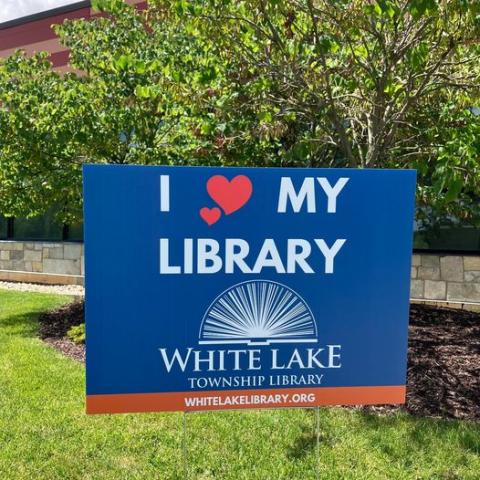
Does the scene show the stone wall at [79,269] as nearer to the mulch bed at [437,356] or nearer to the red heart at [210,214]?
the mulch bed at [437,356]

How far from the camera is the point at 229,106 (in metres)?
4.43

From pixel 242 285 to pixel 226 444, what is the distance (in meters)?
1.63

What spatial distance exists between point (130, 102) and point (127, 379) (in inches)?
155

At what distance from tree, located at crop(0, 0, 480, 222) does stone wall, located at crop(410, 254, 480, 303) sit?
1.67 metres

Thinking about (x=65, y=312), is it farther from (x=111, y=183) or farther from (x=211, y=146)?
(x=111, y=183)

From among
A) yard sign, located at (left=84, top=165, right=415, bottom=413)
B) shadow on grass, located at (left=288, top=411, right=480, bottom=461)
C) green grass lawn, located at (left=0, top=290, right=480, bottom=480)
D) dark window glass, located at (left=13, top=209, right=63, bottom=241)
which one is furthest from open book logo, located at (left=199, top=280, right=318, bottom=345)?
dark window glass, located at (left=13, top=209, right=63, bottom=241)

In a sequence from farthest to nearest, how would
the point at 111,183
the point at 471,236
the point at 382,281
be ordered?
the point at 471,236, the point at 382,281, the point at 111,183

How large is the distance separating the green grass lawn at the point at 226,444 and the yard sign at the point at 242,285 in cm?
99

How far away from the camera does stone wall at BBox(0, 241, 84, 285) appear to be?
11000 mm

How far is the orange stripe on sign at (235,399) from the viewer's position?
2.42m

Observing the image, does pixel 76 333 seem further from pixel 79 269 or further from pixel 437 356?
pixel 79 269

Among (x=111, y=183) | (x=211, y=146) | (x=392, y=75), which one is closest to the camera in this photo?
(x=111, y=183)

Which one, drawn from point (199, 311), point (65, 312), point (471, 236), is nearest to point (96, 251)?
point (199, 311)

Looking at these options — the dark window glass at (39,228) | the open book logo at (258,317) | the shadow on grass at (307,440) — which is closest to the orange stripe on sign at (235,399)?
the open book logo at (258,317)
